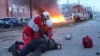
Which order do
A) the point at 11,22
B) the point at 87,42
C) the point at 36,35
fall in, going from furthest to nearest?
the point at 11,22 < the point at 87,42 < the point at 36,35

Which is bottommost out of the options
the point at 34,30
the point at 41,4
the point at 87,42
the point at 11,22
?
the point at 87,42

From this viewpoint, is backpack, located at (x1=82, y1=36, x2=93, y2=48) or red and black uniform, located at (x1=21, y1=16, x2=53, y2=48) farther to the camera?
backpack, located at (x1=82, y1=36, x2=93, y2=48)

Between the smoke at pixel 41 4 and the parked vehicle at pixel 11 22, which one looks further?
the smoke at pixel 41 4

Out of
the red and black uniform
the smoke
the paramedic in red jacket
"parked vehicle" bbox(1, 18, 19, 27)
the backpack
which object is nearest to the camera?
the paramedic in red jacket

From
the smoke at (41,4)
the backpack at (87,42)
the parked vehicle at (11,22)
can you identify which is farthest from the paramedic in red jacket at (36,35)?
the smoke at (41,4)

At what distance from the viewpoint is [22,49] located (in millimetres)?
10141

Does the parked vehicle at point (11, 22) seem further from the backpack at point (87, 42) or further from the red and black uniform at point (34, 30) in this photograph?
the red and black uniform at point (34, 30)

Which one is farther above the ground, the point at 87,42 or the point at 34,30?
the point at 34,30

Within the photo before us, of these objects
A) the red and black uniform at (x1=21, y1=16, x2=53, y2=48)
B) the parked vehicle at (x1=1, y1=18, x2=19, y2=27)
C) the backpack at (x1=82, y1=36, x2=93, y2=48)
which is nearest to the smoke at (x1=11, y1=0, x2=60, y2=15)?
the parked vehicle at (x1=1, y1=18, x2=19, y2=27)

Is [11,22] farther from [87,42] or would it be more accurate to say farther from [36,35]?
[36,35]

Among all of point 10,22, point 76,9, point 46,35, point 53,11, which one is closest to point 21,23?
point 10,22

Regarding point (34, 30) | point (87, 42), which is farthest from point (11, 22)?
point (34, 30)

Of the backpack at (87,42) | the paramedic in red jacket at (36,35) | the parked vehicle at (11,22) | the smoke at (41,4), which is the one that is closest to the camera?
the paramedic in red jacket at (36,35)

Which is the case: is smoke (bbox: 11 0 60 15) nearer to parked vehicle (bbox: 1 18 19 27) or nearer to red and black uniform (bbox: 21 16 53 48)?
parked vehicle (bbox: 1 18 19 27)
